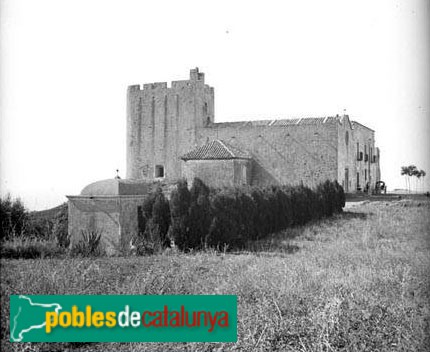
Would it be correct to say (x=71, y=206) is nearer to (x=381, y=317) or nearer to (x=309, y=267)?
(x=309, y=267)

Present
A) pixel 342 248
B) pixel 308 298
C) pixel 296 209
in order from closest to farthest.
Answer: pixel 308 298 → pixel 342 248 → pixel 296 209

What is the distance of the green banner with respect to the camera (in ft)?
12.9

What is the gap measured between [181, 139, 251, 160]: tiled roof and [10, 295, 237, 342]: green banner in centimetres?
1948

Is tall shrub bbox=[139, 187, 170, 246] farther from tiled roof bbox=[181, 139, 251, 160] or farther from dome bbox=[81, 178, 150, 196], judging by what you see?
tiled roof bbox=[181, 139, 251, 160]

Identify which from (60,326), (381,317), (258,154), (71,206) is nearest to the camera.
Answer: (60,326)

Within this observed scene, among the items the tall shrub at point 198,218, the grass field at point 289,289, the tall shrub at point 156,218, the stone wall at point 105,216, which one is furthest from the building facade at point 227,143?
the grass field at point 289,289

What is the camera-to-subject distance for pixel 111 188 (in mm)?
13242

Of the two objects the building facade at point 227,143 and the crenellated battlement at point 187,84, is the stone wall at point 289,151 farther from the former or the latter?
the crenellated battlement at point 187,84

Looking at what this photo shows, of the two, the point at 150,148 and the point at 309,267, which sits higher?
the point at 150,148

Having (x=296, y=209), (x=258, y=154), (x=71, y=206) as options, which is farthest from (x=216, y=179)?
(x=71, y=206)

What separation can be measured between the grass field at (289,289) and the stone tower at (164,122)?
20414 millimetres

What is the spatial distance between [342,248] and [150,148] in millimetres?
21841

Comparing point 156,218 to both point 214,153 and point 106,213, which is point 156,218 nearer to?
point 106,213

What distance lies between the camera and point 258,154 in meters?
26.5
